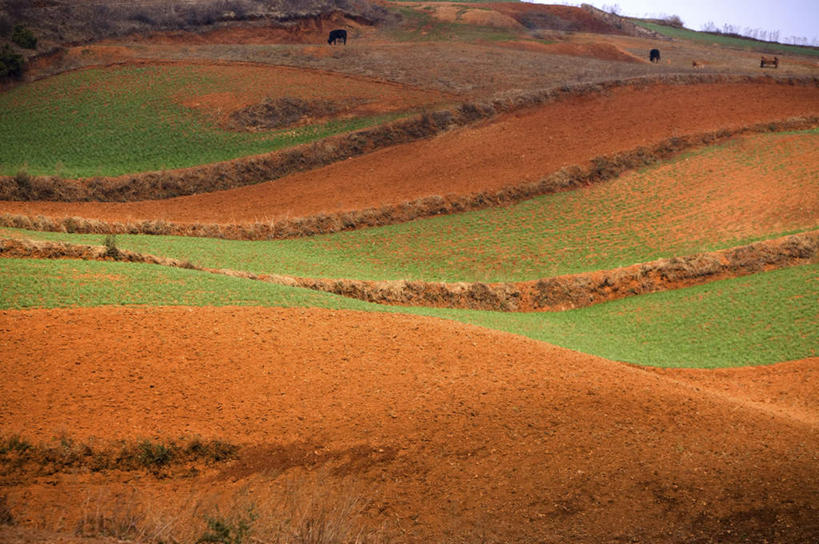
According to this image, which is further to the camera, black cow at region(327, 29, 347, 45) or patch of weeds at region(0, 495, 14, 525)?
black cow at region(327, 29, 347, 45)

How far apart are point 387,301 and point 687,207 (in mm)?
14329

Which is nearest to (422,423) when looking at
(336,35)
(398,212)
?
(398,212)

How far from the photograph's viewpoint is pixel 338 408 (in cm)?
1191

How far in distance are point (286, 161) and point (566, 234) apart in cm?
1383

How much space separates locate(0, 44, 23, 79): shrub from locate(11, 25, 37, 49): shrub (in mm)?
1461

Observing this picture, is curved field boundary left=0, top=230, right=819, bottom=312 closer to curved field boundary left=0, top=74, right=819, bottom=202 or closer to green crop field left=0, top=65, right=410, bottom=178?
curved field boundary left=0, top=74, right=819, bottom=202

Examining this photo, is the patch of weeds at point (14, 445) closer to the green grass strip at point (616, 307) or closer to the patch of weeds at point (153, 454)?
the patch of weeds at point (153, 454)

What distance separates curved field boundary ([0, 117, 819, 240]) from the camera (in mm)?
23316

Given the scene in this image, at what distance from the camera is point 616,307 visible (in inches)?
850

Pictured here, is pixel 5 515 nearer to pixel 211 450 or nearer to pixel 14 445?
pixel 14 445

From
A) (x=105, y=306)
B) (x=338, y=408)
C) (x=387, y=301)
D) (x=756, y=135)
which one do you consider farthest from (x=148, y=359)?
(x=756, y=135)

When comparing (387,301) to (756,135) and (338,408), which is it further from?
(756,135)

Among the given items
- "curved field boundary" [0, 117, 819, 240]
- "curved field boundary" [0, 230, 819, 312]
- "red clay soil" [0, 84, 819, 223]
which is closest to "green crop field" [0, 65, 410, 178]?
"red clay soil" [0, 84, 819, 223]

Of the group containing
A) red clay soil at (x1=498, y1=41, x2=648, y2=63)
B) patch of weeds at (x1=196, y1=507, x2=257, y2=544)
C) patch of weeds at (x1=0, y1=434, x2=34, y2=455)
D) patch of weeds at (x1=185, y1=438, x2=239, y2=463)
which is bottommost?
patch of weeds at (x1=185, y1=438, x2=239, y2=463)
